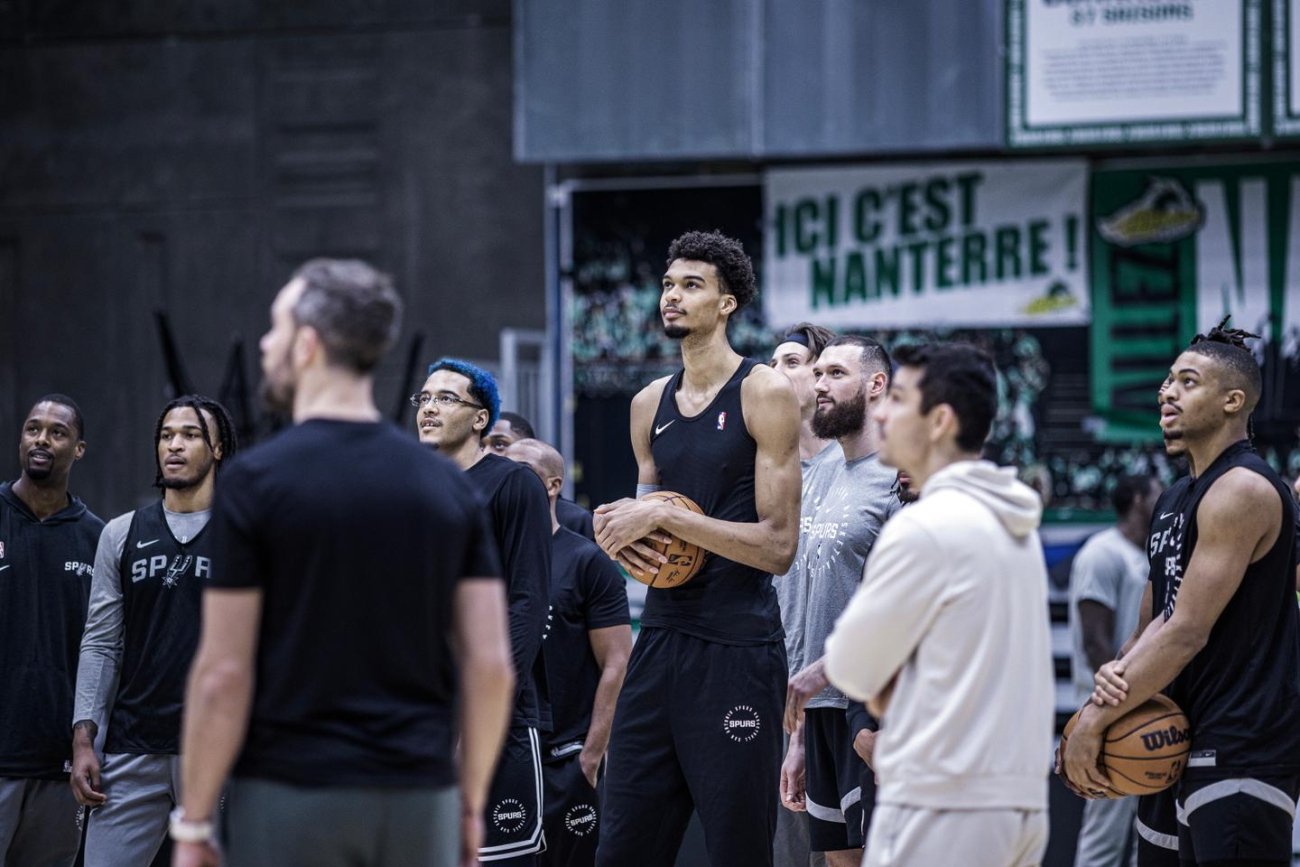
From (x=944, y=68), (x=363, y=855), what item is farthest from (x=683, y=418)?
(x=944, y=68)

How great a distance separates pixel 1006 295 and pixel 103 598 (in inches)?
292

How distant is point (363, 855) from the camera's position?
10.3 feet

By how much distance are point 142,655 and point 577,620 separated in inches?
67.2

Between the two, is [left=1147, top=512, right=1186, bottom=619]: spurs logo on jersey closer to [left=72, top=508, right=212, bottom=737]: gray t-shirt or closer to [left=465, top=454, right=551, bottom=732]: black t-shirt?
[left=465, top=454, right=551, bottom=732]: black t-shirt

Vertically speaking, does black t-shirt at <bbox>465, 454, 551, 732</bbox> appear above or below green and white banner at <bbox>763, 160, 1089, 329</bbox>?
below

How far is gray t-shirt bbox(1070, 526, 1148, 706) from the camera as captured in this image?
29.4 ft

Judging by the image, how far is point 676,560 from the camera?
5043 mm

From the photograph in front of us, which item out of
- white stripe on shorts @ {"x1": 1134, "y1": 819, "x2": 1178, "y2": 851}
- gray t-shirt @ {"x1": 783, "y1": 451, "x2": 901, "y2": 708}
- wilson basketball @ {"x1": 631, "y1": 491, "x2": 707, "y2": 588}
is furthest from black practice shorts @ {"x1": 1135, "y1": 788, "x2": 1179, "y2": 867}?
wilson basketball @ {"x1": 631, "y1": 491, "x2": 707, "y2": 588}

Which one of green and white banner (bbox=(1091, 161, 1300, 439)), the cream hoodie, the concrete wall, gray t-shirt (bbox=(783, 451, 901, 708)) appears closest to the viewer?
the cream hoodie

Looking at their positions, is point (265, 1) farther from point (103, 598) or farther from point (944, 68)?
point (103, 598)

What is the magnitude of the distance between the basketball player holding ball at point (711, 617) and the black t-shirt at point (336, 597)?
1848mm

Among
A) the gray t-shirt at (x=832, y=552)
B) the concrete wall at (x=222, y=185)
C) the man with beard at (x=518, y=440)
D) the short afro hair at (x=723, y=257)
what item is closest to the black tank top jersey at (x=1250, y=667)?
the gray t-shirt at (x=832, y=552)

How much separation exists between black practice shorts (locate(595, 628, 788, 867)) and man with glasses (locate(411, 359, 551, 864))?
315 millimetres

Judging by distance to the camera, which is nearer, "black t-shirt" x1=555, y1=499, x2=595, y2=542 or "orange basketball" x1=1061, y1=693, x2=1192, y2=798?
"orange basketball" x1=1061, y1=693, x2=1192, y2=798
